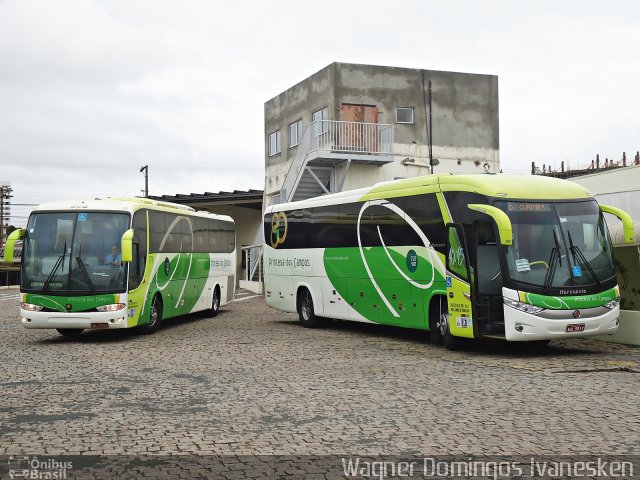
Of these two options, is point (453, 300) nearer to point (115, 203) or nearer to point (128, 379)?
point (128, 379)

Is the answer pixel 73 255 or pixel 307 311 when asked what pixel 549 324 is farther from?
pixel 73 255

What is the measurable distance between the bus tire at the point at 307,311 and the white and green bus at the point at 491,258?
141 inches

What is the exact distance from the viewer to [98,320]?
61.0 ft

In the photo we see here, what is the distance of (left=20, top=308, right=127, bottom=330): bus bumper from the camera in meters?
18.5

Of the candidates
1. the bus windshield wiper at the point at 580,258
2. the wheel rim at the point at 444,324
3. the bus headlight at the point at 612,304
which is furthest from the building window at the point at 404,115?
the bus headlight at the point at 612,304

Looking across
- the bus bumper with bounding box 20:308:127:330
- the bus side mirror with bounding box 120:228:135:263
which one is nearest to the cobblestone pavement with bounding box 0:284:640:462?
the bus bumper with bounding box 20:308:127:330

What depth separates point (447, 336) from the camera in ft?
53.7

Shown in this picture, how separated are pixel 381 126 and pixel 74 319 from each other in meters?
20.0

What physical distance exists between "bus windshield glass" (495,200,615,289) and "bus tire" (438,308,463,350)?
1943mm

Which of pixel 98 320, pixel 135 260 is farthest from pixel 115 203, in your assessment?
pixel 98 320

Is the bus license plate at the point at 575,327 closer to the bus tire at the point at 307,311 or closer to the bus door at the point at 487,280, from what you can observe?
the bus door at the point at 487,280

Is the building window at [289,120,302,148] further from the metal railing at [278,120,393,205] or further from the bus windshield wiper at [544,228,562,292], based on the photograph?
the bus windshield wiper at [544,228,562,292]

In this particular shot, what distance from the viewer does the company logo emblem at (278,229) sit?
2405 cm

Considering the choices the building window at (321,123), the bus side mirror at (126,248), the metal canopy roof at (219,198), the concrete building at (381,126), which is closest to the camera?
the bus side mirror at (126,248)
